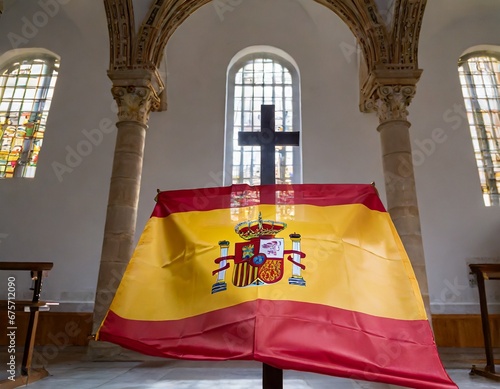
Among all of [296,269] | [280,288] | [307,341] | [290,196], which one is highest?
[290,196]

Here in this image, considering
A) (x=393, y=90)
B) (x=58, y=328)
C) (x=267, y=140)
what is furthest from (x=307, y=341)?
(x=58, y=328)

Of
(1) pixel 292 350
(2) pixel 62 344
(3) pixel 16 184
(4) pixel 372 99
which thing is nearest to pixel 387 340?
(1) pixel 292 350

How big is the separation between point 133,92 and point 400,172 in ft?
16.5

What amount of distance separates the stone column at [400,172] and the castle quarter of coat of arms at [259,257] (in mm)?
4561

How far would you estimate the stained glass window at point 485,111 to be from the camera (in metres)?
9.61

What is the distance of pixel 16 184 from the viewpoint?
9359mm

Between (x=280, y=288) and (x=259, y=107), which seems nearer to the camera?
(x=280, y=288)

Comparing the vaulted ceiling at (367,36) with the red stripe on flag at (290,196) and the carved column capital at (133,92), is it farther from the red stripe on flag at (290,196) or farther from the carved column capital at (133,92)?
the red stripe on flag at (290,196)

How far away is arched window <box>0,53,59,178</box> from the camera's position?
9.89 meters

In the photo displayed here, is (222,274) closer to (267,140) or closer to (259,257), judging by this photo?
(259,257)

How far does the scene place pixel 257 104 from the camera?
1062 centimetres

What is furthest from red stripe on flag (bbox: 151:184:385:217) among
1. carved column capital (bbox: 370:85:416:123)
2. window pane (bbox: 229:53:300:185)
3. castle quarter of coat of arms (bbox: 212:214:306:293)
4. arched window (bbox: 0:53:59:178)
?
arched window (bbox: 0:53:59:178)

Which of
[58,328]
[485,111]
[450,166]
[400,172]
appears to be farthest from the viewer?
[485,111]

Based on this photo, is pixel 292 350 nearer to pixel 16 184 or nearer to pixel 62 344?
pixel 62 344
